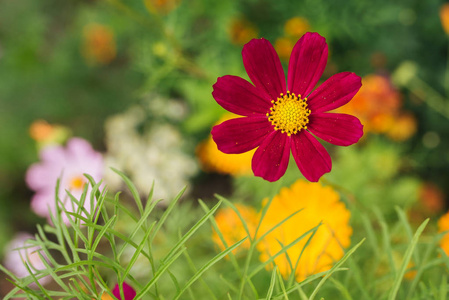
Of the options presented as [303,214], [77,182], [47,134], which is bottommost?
[303,214]

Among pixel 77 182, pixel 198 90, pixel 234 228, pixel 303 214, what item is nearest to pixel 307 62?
pixel 303 214

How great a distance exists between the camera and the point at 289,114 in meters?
0.45

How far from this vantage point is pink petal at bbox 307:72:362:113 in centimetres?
41

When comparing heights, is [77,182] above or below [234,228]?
above

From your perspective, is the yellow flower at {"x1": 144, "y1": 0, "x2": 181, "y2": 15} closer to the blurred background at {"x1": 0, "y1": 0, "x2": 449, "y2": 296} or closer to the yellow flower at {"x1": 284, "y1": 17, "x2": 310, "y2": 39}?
the blurred background at {"x1": 0, "y1": 0, "x2": 449, "y2": 296}

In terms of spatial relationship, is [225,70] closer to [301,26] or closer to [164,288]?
[301,26]

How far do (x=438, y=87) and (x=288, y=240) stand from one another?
0.86 metres

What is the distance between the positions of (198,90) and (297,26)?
1.05 feet

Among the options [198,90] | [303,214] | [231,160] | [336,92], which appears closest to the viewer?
[336,92]

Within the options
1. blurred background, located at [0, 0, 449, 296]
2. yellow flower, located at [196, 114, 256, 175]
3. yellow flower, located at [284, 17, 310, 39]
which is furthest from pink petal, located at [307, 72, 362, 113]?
yellow flower, located at [284, 17, 310, 39]

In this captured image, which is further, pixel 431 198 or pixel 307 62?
pixel 431 198

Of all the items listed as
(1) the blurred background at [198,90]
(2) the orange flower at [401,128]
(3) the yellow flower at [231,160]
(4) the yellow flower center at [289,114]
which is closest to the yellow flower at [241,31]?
(1) the blurred background at [198,90]

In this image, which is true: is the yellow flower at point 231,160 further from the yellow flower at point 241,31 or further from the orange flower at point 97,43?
the orange flower at point 97,43

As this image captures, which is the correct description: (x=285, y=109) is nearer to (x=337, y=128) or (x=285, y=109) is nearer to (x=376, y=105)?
(x=337, y=128)
